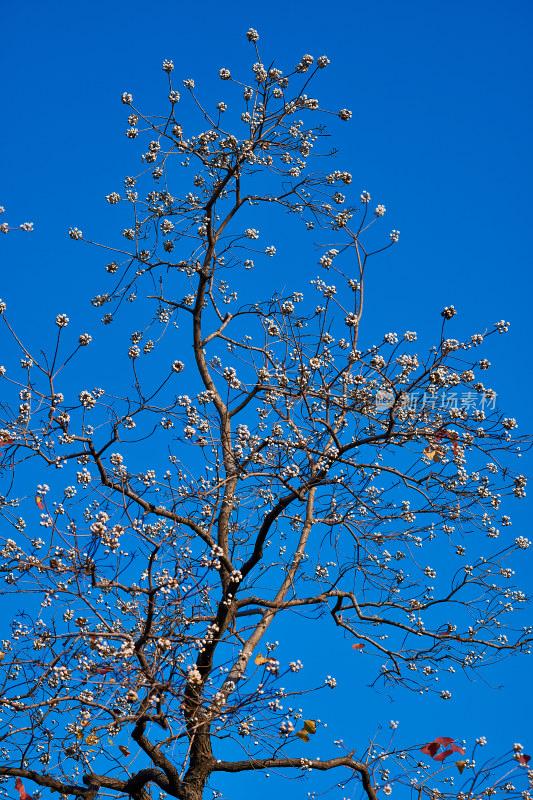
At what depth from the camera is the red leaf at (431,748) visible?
648 centimetres

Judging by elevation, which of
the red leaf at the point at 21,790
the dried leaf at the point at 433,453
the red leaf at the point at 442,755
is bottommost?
the red leaf at the point at 21,790

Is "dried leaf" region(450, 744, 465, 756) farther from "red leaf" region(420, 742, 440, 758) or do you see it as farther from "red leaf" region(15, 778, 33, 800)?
"red leaf" region(15, 778, 33, 800)

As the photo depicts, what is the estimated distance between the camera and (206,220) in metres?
8.57

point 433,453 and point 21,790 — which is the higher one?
point 433,453

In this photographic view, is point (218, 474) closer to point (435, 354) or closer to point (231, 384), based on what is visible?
point (231, 384)

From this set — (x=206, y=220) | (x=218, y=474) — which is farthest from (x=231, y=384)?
(x=206, y=220)

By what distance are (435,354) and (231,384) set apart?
1758 mm

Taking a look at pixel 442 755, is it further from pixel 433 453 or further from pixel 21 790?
pixel 21 790

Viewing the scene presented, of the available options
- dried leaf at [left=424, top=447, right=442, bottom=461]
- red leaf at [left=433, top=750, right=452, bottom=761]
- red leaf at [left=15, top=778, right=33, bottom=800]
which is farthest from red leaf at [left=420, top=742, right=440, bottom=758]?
red leaf at [left=15, top=778, right=33, bottom=800]

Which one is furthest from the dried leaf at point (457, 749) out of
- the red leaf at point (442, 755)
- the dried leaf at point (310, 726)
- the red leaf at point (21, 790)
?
the red leaf at point (21, 790)

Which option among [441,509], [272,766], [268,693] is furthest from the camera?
[441,509]

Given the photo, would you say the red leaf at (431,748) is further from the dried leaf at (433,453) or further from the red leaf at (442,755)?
the dried leaf at (433,453)

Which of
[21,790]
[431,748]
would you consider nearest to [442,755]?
[431,748]

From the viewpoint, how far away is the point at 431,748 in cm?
650
